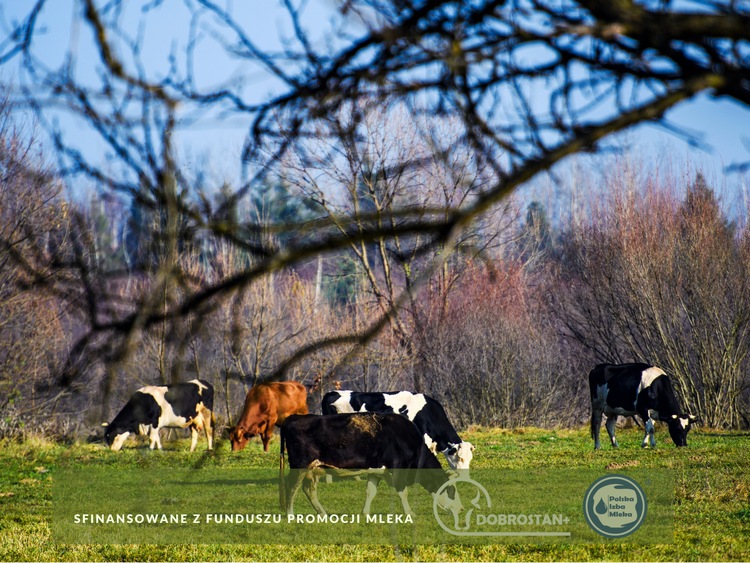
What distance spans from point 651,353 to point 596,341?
2.06 meters

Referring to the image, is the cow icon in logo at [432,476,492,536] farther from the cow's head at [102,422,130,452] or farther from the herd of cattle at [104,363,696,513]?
the cow's head at [102,422,130,452]

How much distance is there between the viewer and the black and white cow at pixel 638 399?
579 inches

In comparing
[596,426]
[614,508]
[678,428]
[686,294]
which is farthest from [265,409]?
[686,294]

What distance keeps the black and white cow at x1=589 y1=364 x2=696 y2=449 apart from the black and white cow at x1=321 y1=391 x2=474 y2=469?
14.1 feet

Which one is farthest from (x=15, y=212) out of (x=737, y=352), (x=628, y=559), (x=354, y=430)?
(x=737, y=352)

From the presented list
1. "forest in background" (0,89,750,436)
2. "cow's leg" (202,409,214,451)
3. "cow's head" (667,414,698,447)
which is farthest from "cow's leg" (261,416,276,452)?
"cow's head" (667,414,698,447)

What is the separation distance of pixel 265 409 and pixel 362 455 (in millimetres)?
6223

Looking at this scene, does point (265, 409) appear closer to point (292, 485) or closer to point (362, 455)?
point (292, 485)

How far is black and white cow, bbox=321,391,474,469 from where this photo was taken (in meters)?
10.8

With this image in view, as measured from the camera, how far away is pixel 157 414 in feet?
52.7

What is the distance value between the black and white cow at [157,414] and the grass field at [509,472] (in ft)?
1.58

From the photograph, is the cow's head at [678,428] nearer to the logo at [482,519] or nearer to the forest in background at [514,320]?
the forest in background at [514,320]

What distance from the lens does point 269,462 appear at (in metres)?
13.2

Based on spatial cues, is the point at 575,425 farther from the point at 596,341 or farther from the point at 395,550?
the point at 395,550
